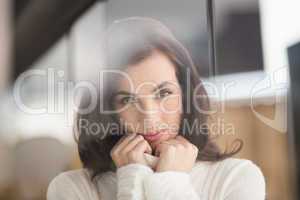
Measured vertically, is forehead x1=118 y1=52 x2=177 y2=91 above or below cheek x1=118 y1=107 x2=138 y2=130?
above

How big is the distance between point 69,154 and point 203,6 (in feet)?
1.20

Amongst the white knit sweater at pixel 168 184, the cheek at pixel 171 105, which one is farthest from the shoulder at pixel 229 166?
the cheek at pixel 171 105

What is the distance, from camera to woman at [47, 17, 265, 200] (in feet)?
2.30

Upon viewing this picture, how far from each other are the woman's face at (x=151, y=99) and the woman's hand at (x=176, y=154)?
12mm

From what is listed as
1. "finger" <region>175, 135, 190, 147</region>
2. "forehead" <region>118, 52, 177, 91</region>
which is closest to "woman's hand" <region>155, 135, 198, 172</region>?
"finger" <region>175, 135, 190, 147</region>

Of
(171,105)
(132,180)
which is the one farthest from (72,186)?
(171,105)

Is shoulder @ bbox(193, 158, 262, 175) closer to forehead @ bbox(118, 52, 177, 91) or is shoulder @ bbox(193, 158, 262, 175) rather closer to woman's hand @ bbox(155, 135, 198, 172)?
woman's hand @ bbox(155, 135, 198, 172)

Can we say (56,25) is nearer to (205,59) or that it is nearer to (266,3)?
(205,59)

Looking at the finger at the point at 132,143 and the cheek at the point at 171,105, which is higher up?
the cheek at the point at 171,105

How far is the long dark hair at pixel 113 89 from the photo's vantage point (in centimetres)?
71

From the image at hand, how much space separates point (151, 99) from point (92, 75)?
0.12 meters

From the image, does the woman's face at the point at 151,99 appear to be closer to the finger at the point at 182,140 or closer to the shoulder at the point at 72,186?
the finger at the point at 182,140

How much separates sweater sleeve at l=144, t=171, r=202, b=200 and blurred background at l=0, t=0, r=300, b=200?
10cm

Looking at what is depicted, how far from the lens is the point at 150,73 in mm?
720
